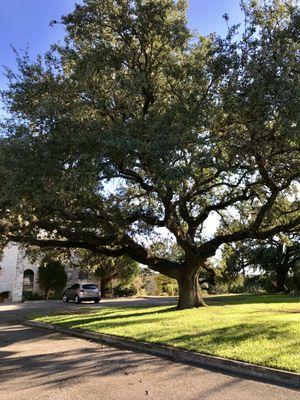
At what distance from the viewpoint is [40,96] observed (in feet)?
51.8

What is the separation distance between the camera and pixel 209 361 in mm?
9656

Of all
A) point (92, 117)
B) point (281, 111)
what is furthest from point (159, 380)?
point (92, 117)

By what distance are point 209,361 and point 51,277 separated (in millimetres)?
37841

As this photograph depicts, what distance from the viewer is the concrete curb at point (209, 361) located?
26.3 feet

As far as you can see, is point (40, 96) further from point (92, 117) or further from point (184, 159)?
point (184, 159)

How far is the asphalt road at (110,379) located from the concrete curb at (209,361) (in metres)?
0.34

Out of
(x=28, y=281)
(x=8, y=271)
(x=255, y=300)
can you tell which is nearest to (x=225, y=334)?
(x=255, y=300)

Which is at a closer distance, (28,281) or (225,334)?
(225,334)

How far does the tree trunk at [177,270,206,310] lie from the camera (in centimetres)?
2120

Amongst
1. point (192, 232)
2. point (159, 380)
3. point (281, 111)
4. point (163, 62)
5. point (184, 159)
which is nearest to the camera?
point (159, 380)

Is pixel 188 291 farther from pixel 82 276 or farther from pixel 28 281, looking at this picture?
pixel 82 276

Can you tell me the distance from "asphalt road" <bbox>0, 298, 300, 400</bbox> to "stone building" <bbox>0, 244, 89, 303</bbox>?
3383cm

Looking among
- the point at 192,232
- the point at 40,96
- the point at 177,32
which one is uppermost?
the point at 177,32

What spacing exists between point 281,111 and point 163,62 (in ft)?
16.3
